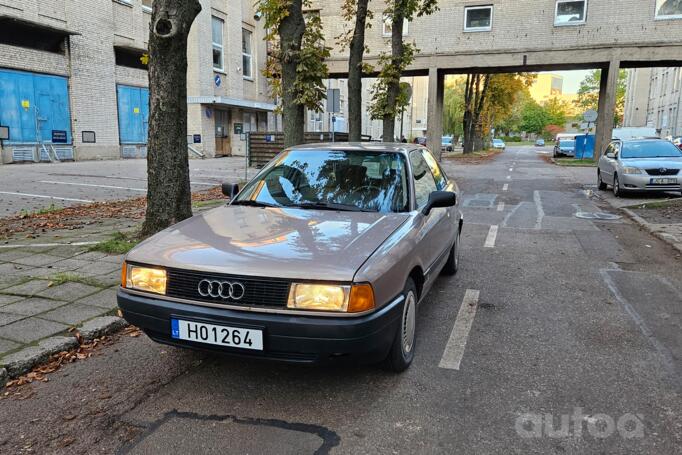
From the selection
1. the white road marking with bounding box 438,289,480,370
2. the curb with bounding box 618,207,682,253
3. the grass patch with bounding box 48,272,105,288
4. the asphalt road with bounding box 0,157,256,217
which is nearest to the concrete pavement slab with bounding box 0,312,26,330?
the grass patch with bounding box 48,272,105,288

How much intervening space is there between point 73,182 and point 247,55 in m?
19.8

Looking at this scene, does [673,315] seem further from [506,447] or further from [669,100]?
[669,100]

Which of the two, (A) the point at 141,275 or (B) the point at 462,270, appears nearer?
(A) the point at 141,275

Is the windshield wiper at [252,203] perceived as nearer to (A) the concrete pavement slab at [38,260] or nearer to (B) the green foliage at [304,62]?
(A) the concrete pavement slab at [38,260]

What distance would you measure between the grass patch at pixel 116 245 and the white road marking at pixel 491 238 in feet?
16.7

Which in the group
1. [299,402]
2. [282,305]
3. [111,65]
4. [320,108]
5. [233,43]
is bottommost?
[299,402]

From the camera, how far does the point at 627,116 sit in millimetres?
68625

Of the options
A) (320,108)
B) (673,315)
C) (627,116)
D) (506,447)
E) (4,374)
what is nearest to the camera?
(506,447)

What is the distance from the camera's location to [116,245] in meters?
6.67

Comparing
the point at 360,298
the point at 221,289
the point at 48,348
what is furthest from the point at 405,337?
the point at 48,348

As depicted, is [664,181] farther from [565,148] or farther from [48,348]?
[565,148]

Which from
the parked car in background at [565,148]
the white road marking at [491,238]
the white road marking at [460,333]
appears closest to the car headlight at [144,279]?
the white road marking at [460,333]

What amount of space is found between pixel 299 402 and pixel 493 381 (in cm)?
132

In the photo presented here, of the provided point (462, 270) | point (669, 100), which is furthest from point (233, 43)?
point (669, 100)
